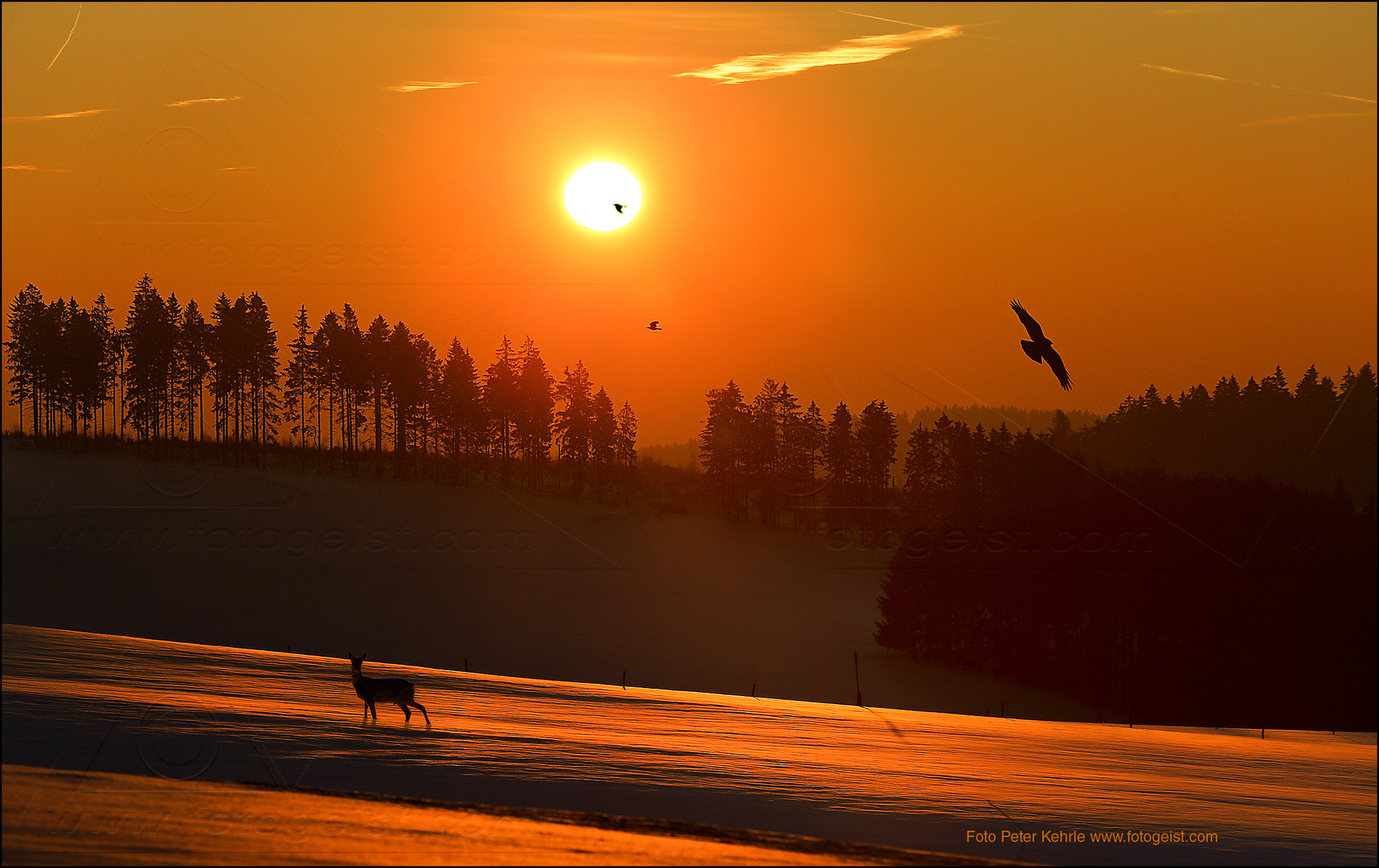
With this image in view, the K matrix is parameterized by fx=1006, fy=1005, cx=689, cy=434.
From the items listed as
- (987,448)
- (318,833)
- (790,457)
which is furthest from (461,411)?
(318,833)

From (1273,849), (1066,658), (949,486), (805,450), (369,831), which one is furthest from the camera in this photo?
(805,450)

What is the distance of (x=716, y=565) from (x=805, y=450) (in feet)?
33.5

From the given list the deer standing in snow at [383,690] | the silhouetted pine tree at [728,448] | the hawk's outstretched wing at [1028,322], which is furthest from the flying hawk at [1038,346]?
the silhouetted pine tree at [728,448]

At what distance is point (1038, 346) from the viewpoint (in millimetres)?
23281

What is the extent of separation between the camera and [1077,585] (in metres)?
48.7

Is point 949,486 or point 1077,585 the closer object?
point 1077,585

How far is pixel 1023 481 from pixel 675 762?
44.7 m

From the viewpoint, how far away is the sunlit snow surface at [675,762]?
834 centimetres

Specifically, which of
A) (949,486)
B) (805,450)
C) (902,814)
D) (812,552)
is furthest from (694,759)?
(812,552)

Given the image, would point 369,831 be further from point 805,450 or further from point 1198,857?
point 805,450

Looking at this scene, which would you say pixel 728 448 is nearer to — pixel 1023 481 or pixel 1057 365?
pixel 1023 481

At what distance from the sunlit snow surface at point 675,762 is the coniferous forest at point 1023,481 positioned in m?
27.0

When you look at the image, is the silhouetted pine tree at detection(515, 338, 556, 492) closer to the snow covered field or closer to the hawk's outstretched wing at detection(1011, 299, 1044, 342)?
the hawk's outstretched wing at detection(1011, 299, 1044, 342)

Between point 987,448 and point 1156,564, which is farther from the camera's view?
point 987,448
